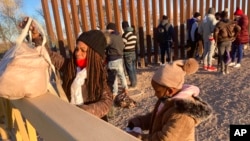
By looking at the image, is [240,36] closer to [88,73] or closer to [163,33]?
[163,33]

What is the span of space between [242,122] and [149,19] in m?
3.79

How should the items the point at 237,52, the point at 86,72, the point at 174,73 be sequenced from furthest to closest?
the point at 237,52 < the point at 86,72 < the point at 174,73

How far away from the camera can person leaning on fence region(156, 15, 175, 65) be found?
742cm

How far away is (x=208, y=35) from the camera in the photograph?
7051 mm

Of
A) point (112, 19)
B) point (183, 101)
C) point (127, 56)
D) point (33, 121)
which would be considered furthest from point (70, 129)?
point (112, 19)

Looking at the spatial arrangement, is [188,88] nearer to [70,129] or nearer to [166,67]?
[166,67]

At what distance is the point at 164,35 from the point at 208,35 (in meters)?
1.07

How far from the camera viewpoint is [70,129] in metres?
0.96

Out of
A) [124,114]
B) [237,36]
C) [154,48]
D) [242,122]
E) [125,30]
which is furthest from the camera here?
[154,48]

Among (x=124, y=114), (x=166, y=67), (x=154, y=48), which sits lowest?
(x=124, y=114)

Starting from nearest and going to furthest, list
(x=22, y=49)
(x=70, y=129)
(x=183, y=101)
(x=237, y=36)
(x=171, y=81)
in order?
(x=70, y=129), (x=22, y=49), (x=183, y=101), (x=171, y=81), (x=237, y=36)

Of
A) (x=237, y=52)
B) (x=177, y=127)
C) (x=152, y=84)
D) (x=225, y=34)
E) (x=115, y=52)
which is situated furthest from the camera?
(x=237, y=52)

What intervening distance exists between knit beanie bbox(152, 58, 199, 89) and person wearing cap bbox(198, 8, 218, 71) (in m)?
5.29

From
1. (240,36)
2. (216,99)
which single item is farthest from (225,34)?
Answer: (216,99)
